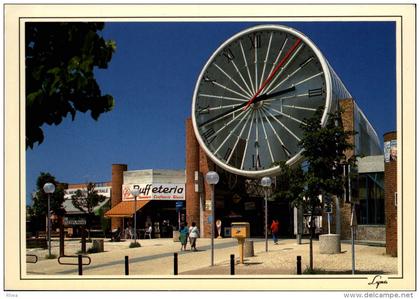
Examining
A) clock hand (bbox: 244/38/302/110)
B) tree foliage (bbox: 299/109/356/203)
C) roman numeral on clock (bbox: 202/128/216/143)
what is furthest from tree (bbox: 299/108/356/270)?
roman numeral on clock (bbox: 202/128/216/143)

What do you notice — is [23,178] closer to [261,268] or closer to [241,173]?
[261,268]

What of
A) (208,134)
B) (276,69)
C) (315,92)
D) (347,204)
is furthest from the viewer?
(208,134)

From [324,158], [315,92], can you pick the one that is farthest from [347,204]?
[324,158]

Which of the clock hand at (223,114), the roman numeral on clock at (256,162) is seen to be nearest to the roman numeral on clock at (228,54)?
the clock hand at (223,114)

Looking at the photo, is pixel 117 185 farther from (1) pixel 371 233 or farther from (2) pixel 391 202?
(2) pixel 391 202

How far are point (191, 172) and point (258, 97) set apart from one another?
25.9ft

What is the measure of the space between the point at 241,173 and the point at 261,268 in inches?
761

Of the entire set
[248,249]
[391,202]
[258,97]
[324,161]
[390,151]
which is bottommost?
[248,249]

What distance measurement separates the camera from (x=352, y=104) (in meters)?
36.9

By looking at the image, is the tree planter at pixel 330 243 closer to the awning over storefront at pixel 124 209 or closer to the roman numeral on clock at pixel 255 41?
the roman numeral on clock at pixel 255 41

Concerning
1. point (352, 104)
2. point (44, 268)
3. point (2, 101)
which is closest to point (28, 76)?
point (2, 101)

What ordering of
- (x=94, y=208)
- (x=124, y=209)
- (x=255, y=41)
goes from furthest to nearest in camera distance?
1. (x=94, y=208)
2. (x=124, y=209)
3. (x=255, y=41)

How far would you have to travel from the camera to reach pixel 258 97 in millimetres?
39750

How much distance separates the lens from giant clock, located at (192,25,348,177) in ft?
124
